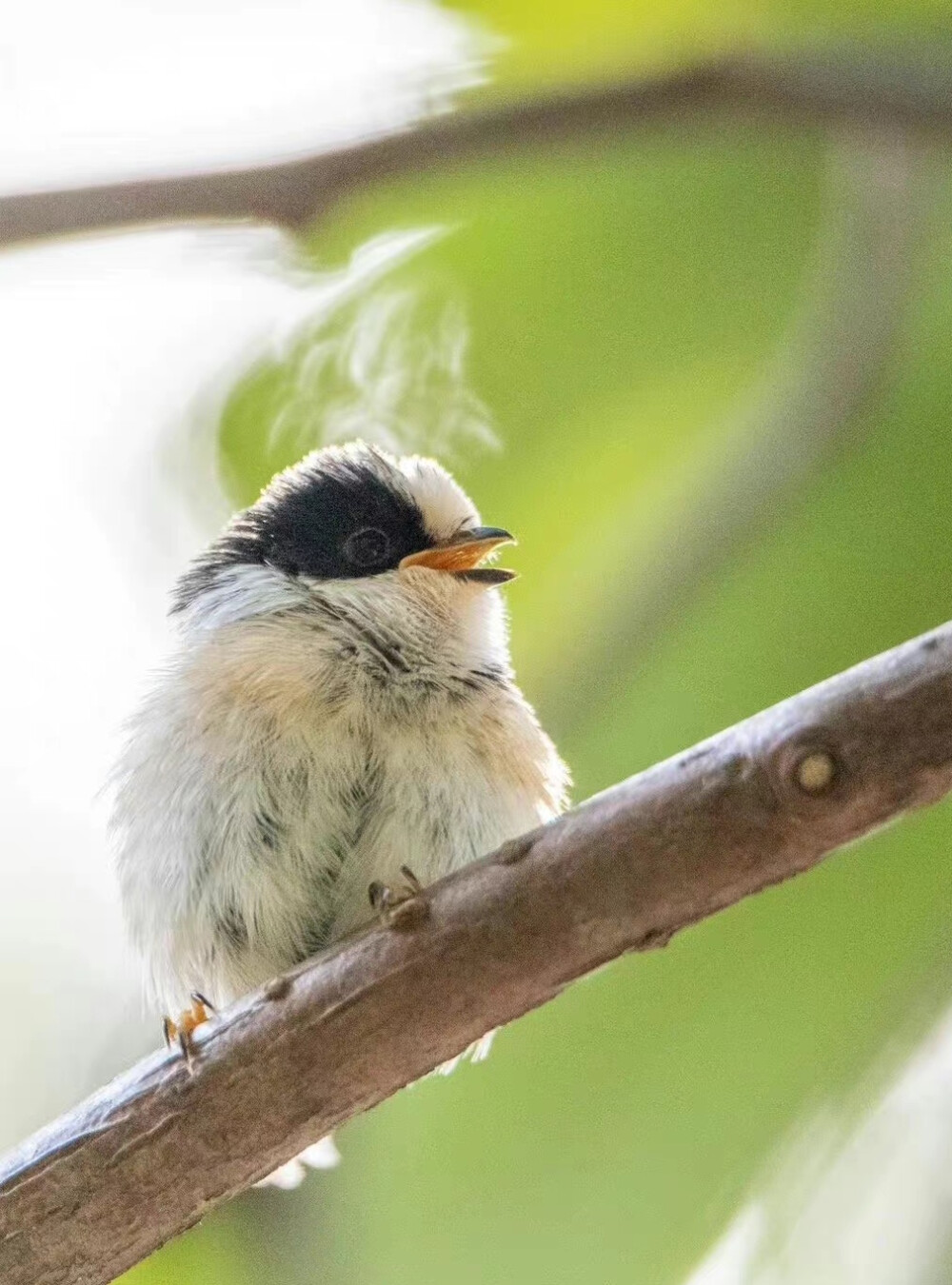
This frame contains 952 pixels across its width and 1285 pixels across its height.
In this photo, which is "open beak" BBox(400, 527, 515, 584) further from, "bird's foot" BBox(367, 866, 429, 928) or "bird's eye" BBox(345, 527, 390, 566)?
"bird's foot" BBox(367, 866, 429, 928)

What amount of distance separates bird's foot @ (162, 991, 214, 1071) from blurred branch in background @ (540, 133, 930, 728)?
758 mm

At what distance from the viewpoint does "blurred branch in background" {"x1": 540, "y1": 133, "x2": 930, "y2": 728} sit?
229 centimetres

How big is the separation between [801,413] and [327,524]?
107 cm

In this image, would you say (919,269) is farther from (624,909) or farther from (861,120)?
(624,909)

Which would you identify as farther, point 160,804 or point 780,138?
point 160,804

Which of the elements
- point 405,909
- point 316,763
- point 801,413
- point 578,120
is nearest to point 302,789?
point 316,763

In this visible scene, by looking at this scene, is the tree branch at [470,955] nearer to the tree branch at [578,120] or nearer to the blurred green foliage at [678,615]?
the blurred green foliage at [678,615]

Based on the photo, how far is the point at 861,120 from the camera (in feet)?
5.85

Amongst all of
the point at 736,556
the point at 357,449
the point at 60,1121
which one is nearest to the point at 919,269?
the point at 736,556

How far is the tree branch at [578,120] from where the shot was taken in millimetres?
1764

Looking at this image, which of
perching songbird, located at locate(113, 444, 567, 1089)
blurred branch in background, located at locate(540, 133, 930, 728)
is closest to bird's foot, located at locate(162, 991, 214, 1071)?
perching songbird, located at locate(113, 444, 567, 1089)

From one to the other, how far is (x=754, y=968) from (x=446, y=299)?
3.86ft

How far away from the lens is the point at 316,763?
8.50ft

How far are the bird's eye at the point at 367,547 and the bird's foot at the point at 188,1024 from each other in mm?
855
